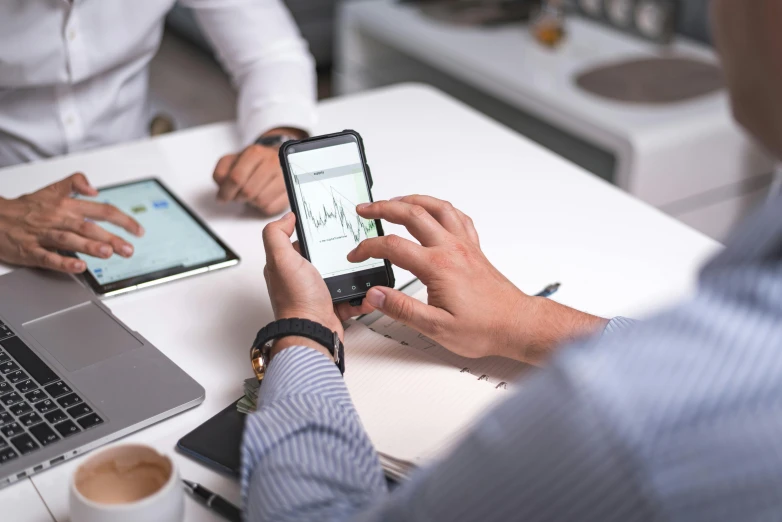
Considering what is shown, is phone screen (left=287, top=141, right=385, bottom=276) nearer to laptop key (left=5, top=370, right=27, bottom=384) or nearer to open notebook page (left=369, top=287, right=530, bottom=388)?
open notebook page (left=369, top=287, right=530, bottom=388)

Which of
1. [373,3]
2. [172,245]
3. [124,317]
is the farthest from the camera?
[373,3]

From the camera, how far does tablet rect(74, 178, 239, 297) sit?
38.6 inches

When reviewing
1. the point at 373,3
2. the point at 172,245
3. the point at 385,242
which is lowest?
the point at 373,3

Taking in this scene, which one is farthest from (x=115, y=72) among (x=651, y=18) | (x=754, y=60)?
(x=651, y=18)

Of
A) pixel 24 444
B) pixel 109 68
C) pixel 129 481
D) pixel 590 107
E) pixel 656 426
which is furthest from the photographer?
pixel 590 107

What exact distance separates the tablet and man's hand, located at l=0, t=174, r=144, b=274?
3 cm

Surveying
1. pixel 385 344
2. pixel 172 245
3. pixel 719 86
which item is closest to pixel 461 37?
pixel 719 86

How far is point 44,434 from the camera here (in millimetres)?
735

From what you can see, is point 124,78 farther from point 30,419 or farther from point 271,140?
point 30,419

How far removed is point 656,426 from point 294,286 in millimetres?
467

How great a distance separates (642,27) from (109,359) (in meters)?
1.78

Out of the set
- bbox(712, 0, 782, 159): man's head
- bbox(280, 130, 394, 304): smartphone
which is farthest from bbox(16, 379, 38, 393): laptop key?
bbox(712, 0, 782, 159): man's head

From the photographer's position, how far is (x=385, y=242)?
83 centimetres

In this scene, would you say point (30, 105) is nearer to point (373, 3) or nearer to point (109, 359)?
point (109, 359)
